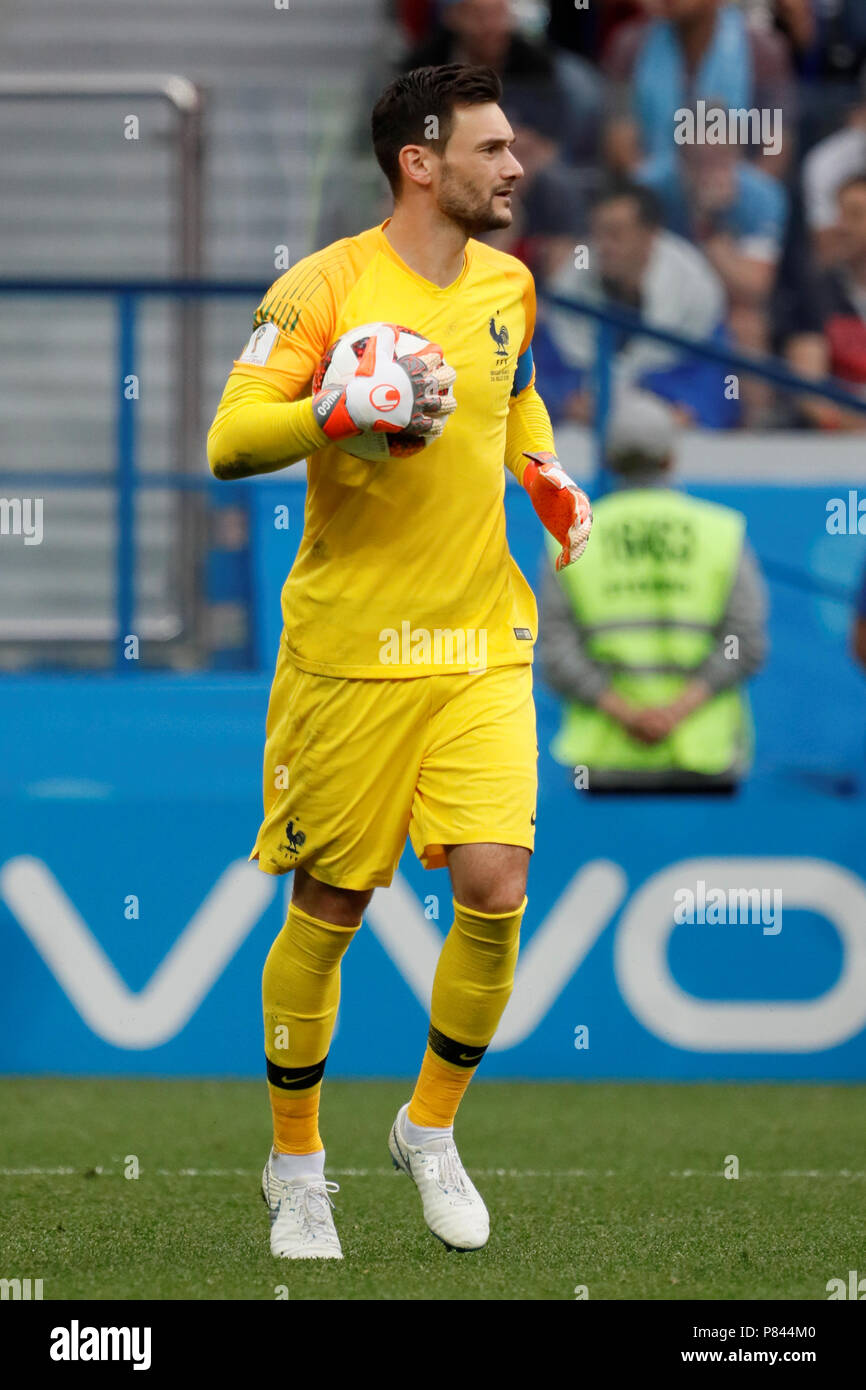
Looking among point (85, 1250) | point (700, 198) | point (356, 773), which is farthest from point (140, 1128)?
point (700, 198)

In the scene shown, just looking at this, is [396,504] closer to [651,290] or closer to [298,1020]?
[298,1020]

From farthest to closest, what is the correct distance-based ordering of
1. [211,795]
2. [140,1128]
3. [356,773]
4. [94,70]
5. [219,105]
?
1. [94,70]
2. [219,105]
3. [211,795]
4. [140,1128]
5. [356,773]

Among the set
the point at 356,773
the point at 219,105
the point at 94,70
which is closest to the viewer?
the point at 356,773

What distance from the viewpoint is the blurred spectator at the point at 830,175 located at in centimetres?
931

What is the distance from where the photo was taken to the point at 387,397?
389 cm

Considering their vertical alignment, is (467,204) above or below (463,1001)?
above

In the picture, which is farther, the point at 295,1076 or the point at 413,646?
the point at 295,1076

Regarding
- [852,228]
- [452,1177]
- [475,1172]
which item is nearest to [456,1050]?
[452,1177]

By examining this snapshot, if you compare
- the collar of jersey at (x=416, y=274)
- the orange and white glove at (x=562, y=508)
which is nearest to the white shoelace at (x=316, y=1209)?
the orange and white glove at (x=562, y=508)

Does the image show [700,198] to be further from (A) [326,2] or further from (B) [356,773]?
(B) [356,773]

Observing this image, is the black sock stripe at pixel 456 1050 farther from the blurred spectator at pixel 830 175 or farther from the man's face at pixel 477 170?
the blurred spectator at pixel 830 175

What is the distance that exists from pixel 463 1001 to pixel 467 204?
61.8 inches

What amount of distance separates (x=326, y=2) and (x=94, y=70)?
1.16 metres

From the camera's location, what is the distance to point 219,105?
8625 mm
